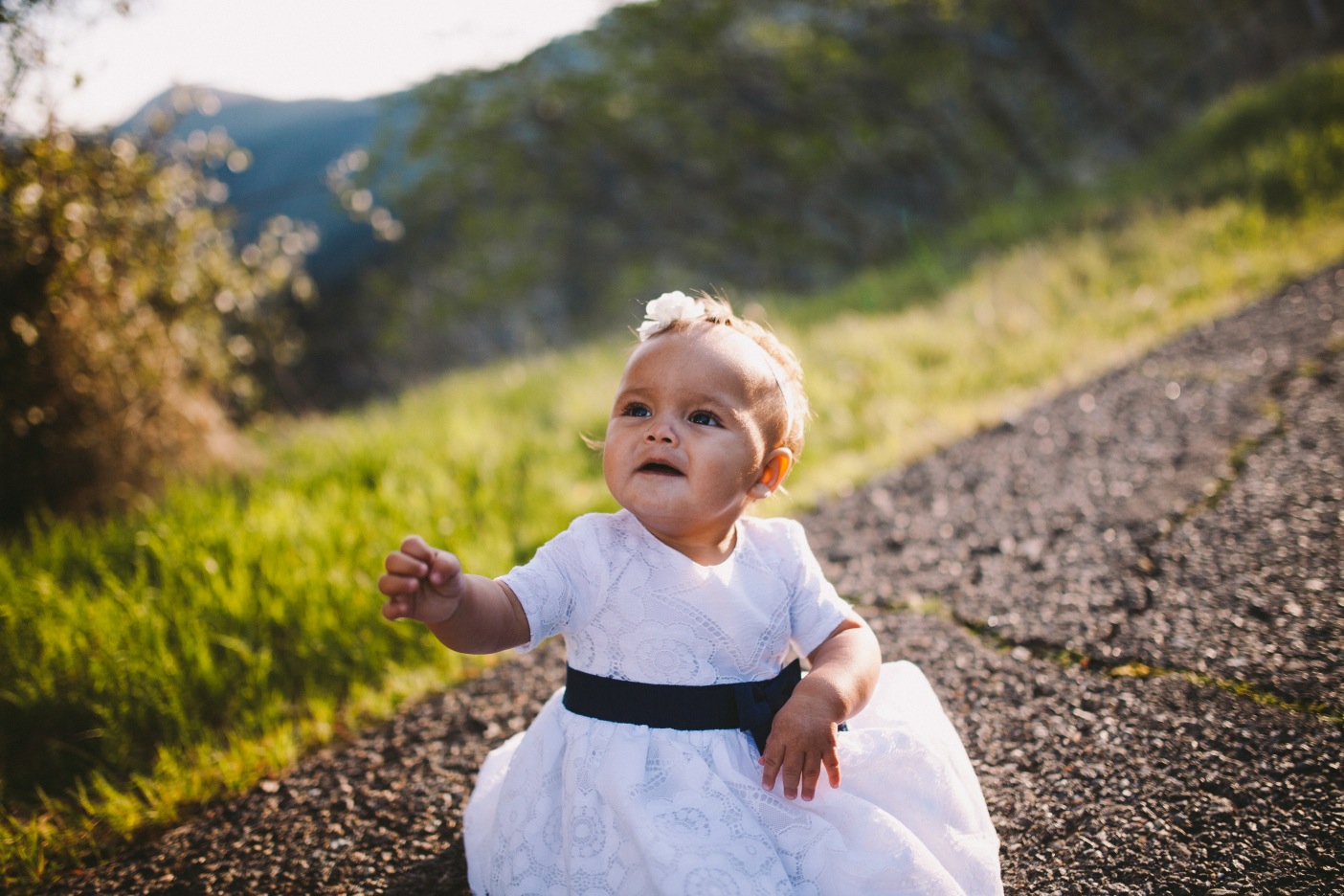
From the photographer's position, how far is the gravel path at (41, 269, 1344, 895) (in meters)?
1.46

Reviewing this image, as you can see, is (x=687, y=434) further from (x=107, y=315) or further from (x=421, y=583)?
(x=107, y=315)

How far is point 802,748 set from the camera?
1.30 meters

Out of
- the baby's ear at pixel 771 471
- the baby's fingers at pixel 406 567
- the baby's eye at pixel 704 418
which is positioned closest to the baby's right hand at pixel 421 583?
the baby's fingers at pixel 406 567

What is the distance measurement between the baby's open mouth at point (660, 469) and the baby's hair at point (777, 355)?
256mm

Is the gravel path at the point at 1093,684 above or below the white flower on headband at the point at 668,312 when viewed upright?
below

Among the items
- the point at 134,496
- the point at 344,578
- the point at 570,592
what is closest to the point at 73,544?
the point at 134,496

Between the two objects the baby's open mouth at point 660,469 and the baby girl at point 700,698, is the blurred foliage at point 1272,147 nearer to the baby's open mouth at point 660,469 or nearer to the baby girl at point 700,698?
the baby girl at point 700,698

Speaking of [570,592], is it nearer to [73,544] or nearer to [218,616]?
[218,616]

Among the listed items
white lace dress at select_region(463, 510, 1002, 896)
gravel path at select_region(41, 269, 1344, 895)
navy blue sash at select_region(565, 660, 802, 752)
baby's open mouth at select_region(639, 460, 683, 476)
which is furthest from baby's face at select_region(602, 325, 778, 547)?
gravel path at select_region(41, 269, 1344, 895)

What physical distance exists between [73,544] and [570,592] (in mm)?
2591

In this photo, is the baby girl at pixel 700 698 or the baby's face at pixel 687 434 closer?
the baby girl at pixel 700 698

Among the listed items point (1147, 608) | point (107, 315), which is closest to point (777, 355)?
point (1147, 608)

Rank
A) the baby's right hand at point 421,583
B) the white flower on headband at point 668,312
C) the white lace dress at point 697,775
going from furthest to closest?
1. the white flower on headband at point 668,312
2. the white lace dress at point 697,775
3. the baby's right hand at point 421,583

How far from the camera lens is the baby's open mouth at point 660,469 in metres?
1.41
